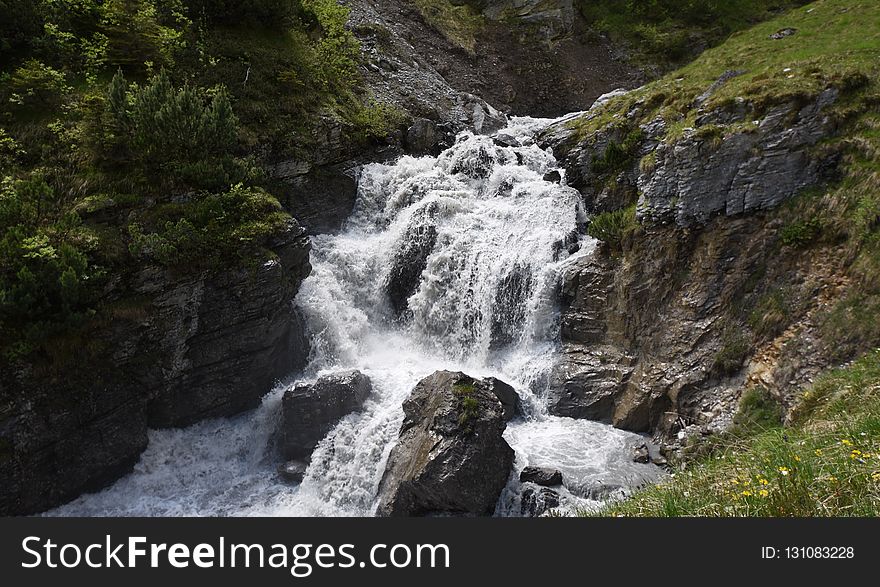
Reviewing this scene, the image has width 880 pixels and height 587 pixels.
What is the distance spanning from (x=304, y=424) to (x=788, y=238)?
51.6 feet

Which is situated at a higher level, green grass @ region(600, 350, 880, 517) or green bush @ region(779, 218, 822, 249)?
green bush @ region(779, 218, 822, 249)

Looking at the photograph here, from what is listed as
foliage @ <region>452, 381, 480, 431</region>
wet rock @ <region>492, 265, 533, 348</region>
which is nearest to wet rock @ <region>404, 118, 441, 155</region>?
wet rock @ <region>492, 265, 533, 348</region>

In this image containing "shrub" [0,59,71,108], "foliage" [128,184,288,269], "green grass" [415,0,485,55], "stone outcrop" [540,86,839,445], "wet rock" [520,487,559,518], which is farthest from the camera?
"green grass" [415,0,485,55]

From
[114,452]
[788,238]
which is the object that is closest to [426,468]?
[114,452]

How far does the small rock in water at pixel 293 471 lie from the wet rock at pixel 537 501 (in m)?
6.81

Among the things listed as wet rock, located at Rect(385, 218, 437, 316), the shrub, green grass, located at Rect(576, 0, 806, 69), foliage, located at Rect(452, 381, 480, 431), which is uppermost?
green grass, located at Rect(576, 0, 806, 69)

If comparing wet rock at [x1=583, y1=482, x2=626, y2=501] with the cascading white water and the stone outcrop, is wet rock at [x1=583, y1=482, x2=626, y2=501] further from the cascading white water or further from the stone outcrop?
the stone outcrop

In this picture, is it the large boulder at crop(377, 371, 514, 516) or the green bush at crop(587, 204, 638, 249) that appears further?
the green bush at crop(587, 204, 638, 249)

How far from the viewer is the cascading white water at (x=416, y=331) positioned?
15.4 meters

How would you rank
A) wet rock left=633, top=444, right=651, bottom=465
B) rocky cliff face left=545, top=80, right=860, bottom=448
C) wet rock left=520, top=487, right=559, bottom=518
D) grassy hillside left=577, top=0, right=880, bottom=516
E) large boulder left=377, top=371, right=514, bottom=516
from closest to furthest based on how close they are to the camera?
grassy hillside left=577, top=0, right=880, bottom=516 → large boulder left=377, top=371, right=514, bottom=516 → wet rock left=520, top=487, right=559, bottom=518 → rocky cliff face left=545, top=80, right=860, bottom=448 → wet rock left=633, top=444, right=651, bottom=465

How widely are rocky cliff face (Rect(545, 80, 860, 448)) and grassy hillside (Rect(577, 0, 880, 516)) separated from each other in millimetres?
231

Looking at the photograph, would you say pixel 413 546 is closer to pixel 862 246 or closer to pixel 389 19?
pixel 862 246

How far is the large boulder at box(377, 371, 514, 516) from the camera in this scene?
→ 43.8ft

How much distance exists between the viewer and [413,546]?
16.6ft
